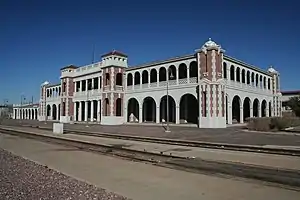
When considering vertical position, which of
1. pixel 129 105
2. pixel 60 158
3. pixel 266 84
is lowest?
pixel 60 158

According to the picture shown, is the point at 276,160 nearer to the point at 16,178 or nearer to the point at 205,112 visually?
the point at 16,178

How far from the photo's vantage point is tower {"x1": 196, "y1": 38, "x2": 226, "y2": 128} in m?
41.0

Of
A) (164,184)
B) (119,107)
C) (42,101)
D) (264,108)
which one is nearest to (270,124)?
(264,108)

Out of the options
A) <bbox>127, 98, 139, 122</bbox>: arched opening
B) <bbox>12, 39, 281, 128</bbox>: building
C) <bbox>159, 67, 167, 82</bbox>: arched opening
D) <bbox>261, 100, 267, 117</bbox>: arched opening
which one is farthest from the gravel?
<bbox>261, 100, 267, 117</bbox>: arched opening

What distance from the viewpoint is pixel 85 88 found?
70.4 m

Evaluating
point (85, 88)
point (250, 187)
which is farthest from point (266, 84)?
point (250, 187)

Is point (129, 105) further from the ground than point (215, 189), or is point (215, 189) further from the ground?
point (129, 105)

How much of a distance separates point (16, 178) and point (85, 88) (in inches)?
2434

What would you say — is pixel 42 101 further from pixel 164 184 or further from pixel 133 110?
pixel 164 184

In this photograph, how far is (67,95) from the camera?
73.1m

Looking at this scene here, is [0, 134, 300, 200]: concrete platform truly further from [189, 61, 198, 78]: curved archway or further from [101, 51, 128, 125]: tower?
[101, 51, 128, 125]: tower

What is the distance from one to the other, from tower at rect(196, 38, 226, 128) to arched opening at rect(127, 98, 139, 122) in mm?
19569

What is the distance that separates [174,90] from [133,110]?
14963 mm

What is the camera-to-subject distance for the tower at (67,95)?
7266cm
